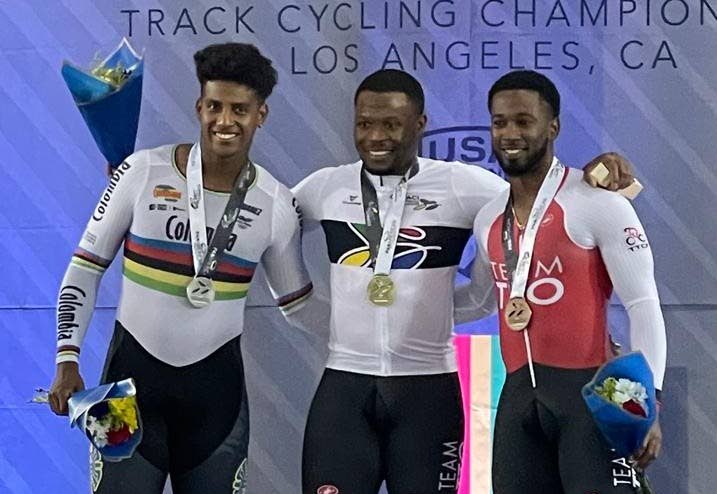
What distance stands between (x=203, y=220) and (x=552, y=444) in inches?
38.8

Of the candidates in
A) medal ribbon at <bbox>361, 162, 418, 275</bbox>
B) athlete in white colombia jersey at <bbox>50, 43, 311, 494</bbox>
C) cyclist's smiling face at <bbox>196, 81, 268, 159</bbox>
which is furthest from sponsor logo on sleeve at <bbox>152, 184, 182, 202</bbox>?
medal ribbon at <bbox>361, 162, 418, 275</bbox>

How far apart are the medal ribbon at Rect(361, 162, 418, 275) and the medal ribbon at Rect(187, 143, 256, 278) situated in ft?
1.02

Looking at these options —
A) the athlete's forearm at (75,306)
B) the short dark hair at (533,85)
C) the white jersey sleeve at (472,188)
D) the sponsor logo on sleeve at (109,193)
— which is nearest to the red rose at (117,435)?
the athlete's forearm at (75,306)

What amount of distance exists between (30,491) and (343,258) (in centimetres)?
178

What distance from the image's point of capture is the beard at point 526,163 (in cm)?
296

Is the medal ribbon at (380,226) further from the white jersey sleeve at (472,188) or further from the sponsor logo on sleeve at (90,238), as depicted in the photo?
the sponsor logo on sleeve at (90,238)

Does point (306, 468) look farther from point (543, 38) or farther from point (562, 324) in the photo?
point (543, 38)

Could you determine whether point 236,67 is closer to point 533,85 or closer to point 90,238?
point 90,238

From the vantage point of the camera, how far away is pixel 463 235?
320cm

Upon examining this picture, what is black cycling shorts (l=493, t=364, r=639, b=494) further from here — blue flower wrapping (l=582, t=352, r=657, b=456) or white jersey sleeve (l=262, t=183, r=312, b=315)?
white jersey sleeve (l=262, t=183, r=312, b=315)

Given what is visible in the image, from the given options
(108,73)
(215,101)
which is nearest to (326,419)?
(215,101)

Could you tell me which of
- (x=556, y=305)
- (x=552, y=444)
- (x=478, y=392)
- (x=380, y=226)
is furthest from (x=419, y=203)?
(x=478, y=392)

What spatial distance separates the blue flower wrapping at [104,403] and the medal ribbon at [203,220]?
0.36 meters

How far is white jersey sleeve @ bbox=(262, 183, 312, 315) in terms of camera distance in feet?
10.4
